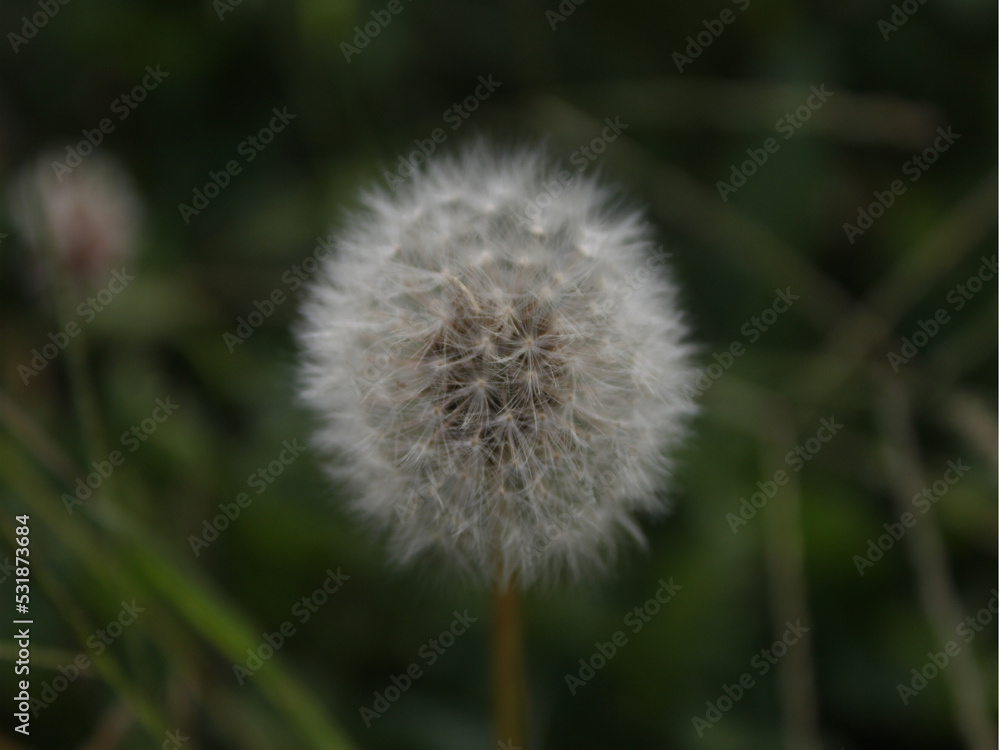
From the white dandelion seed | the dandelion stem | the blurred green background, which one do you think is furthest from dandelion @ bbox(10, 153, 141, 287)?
the dandelion stem

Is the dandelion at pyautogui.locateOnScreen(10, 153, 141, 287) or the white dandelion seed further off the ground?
the white dandelion seed

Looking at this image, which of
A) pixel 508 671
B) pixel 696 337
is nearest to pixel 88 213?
pixel 696 337

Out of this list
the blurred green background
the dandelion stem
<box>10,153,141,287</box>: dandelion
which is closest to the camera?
the dandelion stem

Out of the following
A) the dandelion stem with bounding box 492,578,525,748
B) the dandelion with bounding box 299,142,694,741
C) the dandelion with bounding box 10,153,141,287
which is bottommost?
the dandelion with bounding box 10,153,141,287

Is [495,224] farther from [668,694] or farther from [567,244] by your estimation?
[668,694]

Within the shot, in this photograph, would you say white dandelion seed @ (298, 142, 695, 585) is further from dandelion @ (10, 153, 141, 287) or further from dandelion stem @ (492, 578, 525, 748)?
dandelion @ (10, 153, 141, 287)

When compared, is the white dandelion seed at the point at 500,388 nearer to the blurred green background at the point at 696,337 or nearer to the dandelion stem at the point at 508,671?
the dandelion stem at the point at 508,671

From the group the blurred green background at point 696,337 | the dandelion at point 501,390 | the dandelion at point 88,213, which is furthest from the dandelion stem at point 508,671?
the dandelion at point 88,213

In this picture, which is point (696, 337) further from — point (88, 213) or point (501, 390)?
A: point (88, 213)

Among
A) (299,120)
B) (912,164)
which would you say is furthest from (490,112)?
(912,164)
